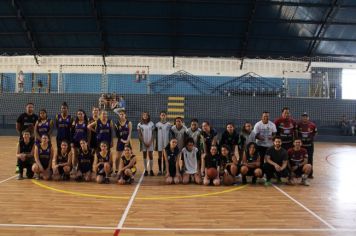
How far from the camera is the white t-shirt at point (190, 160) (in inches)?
266

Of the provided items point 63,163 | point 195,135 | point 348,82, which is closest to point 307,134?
point 195,135

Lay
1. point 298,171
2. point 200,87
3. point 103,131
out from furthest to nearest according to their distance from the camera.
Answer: point 200,87 < point 103,131 < point 298,171

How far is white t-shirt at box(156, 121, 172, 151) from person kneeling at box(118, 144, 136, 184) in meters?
1.04

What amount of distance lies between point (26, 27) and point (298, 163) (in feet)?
45.5

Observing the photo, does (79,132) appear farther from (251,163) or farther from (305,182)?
(305,182)

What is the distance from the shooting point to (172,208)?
4965 mm

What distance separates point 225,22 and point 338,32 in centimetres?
551

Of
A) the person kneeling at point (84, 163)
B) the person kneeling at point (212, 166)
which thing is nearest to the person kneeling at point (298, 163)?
the person kneeling at point (212, 166)

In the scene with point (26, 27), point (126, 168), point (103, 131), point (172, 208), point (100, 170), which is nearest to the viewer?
point (172, 208)

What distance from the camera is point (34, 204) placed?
502 centimetres

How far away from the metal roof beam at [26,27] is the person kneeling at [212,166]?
12443 millimetres

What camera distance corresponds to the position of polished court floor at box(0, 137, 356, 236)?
407 cm

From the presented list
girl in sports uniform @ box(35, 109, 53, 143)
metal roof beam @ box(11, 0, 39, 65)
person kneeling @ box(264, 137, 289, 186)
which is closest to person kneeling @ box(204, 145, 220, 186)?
person kneeling @ box(264, 137, 289, 186)

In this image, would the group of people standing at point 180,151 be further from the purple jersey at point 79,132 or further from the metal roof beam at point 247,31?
the metal roof beam at point 247,31
